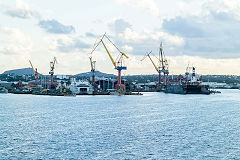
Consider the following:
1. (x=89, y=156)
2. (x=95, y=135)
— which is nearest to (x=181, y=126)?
(x=95, y=135)

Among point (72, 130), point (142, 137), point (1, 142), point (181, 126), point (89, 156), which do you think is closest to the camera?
point (89, 156)

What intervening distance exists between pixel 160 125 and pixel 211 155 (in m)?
17.1

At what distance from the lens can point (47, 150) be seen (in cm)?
2972

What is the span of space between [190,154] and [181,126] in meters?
15.9

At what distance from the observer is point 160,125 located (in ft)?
150

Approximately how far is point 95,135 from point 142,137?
5021 millimetres

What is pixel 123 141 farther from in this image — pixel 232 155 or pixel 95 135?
pixel 232 155

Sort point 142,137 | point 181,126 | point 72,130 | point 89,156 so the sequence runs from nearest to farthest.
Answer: point 89,156
point 142,137
point 72,130
point 181,126

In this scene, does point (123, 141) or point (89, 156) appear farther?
point (123, 141)

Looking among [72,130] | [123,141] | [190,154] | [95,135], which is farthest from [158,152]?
[72,130]

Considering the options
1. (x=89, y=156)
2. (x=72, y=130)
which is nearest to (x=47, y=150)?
(x=89, y=156)

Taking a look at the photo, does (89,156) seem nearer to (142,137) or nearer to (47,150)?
(47,150)

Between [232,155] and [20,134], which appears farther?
[20,134]

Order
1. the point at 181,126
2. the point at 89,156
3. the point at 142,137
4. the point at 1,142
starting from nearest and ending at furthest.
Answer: the point at 89,156 → the point at 1,142 → the point at 142,137 → the point at 181,126
